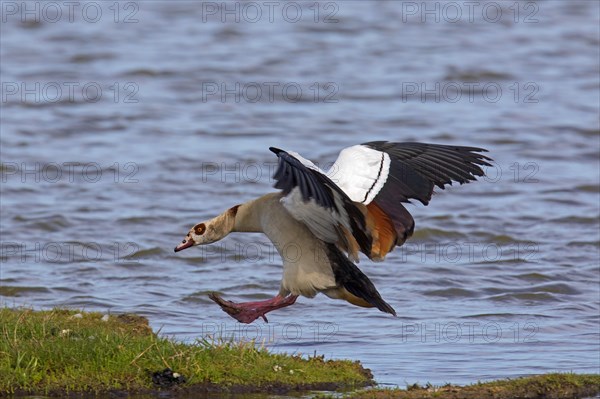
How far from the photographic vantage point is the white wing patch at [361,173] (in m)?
8.28

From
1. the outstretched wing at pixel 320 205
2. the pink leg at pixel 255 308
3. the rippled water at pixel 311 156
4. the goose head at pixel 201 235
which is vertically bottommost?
the rippled water at pixel 311 156

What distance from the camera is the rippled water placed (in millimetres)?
10945

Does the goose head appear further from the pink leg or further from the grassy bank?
the grassy bank

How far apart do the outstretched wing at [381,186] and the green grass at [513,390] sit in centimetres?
109

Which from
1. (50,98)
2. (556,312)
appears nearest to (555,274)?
(556,312)

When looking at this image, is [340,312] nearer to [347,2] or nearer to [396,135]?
[396,135]

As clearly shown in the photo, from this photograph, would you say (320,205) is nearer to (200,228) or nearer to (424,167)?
(424,167)

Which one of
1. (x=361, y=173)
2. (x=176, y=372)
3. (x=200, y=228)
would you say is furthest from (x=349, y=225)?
(x=200, y=228)

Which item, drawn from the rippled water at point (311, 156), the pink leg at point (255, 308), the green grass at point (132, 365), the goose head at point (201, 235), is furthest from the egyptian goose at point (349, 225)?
the rippled water at point (311, 156)

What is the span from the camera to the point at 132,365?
795 cm

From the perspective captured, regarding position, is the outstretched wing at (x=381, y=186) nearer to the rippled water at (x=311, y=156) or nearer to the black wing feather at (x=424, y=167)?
the black wing feather at (x=424, y=167)

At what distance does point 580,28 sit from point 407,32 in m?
4.11

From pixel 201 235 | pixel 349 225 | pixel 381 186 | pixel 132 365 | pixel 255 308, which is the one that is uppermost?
pixel 381 186

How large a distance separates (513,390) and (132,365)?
8.09ft
